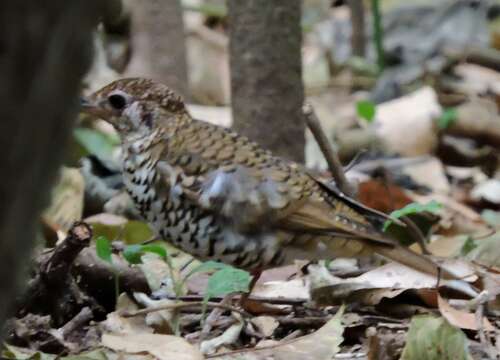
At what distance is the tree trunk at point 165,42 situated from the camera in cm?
902

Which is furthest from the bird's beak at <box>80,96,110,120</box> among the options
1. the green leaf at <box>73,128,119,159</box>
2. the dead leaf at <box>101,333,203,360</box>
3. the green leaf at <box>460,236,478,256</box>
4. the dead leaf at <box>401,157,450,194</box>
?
the dead leaf at <box>401,157,450,194</box>

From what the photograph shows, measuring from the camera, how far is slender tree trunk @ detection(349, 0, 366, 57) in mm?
10766

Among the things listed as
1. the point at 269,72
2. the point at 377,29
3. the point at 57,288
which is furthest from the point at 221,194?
the point at 377,29

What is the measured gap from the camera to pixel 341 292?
3.76m

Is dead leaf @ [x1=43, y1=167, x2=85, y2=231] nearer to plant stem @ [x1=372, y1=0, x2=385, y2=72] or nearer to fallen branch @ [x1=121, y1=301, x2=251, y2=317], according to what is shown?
fallen branch @ [x1=121, y1=301, x2=251, y2=317]

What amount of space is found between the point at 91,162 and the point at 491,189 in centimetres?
236

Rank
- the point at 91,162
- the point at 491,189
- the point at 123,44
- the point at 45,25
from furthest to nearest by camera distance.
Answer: the point at 123,44
the point at 491,189
the point at 91,162
the point at 45,25

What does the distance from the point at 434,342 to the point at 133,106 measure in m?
1.31

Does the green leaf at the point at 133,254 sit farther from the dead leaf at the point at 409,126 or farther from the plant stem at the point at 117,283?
the dead leaf at the point at 409,126

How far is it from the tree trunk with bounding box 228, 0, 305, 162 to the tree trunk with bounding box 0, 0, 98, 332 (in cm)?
401

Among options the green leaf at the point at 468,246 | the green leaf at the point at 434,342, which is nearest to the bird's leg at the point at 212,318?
the green leaf at the point at 434,342

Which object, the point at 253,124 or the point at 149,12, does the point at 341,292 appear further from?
the point at 149,12

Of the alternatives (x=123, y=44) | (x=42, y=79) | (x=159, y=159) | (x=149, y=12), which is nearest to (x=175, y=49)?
(x=149, y=12)

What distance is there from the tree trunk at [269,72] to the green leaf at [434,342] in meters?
2.71
